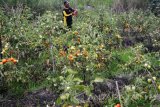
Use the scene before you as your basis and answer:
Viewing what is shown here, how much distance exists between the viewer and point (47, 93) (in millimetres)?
5426

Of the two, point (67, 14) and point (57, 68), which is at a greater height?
point (67, 14)

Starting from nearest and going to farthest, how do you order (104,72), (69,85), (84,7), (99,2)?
(69,85), (104,72), (84,7), (99,2)

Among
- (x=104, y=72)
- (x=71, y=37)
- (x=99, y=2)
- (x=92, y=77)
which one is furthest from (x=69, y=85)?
(x=99, y=2)

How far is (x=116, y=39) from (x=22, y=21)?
224 centimetres

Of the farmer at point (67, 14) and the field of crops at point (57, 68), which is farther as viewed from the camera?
the farmer at point (67, 14)

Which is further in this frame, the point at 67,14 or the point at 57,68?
the point at 67,14

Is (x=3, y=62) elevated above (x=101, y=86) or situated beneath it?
elevated above

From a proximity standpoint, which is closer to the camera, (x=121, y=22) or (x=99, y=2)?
(x=121, y=22)

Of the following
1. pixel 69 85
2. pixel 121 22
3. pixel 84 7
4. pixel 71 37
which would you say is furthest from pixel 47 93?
pixel 84 7

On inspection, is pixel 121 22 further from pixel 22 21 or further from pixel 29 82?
pixel 29 82

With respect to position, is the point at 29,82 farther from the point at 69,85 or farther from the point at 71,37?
the point at 69,85

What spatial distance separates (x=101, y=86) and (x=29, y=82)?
1.18m

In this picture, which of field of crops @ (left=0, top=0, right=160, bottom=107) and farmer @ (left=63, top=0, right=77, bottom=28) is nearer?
field of crops @ (left=0, top=0, right=160, bottom=107)

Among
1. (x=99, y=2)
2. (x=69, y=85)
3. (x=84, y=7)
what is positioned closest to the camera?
(x=69, y=85)
